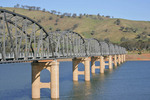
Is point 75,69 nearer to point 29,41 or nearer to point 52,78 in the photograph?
point 52,78

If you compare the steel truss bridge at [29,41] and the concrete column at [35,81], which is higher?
the steel truss bridge at [29,41]

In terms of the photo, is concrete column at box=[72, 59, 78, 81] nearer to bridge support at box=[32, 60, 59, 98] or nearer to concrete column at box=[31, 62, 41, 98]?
bridge support at box=[32, 60, 59, 98]

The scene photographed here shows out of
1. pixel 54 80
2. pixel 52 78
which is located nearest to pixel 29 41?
pixel 52 78

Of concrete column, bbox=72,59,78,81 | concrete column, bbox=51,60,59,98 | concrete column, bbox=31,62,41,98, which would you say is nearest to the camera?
concrete column, bbox=51,60,59,98

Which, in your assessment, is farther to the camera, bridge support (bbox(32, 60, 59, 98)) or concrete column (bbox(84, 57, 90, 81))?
concrete column (bbox(84, 57, 90, 81))

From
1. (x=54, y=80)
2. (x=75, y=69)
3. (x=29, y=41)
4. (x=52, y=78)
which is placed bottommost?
(x=54, y=80)

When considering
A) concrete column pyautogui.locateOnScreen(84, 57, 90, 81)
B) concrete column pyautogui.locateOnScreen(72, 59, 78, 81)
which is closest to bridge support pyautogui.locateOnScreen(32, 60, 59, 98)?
concrete column pyautogui.locateOnScreen(72, 59, 78, 81)

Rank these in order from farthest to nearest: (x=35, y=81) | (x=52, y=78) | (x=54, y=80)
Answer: (x=35, y=81) → (x=52, y=78) → (x=54, y=80)

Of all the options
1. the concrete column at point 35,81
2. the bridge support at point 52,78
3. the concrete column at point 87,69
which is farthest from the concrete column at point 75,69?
the concrete column at point 35,81

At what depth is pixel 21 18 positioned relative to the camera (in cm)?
4238

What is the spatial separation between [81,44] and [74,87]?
22.3 metres

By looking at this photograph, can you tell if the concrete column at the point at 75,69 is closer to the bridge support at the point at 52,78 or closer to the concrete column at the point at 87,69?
the concrete column at the point at 87,69

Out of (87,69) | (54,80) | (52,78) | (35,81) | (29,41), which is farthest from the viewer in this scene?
(87,69)

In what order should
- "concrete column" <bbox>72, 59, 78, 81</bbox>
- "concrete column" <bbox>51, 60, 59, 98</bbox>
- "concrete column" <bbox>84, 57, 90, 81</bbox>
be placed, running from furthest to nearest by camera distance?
1. "concrete column" <bbox>84, 57, 90, 81</bbox>
2. "concrete column" <bbox>72, 59, 78, 81</bbox>
3. "concrete column" <bbox>51, 60, 59, 98</bbox>
